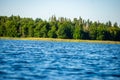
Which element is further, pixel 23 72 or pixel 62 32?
pixel 62 32

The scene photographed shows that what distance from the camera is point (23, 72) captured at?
2539 cm

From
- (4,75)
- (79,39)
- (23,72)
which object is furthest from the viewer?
(79,39)

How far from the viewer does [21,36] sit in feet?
593

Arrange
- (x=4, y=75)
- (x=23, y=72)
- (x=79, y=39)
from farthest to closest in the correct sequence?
(x=79, y=39) → (x=23, y=72) → (x=4, y=75)

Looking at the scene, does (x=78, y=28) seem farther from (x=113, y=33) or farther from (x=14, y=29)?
(x=14, y=29)

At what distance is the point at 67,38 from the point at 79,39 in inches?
350

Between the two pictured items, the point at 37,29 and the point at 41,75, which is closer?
the point at 41,75

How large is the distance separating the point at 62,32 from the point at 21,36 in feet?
98.5

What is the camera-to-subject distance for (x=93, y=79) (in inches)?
924

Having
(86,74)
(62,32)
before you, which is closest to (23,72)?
(86,74)

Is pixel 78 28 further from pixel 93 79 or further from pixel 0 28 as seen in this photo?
pixel 93 79

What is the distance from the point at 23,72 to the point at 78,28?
501 ft

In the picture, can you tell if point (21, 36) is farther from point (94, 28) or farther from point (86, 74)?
point (86, 74)

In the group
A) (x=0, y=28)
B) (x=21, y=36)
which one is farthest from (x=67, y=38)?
(x=0, y=28)
